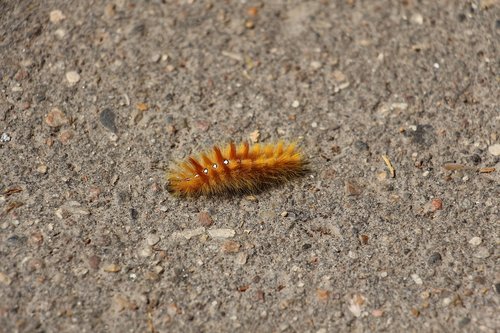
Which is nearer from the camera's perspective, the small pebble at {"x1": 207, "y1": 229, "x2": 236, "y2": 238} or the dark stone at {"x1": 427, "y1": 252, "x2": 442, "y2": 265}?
the dark stone at {"x1": 427, "y1": 252, "x2": 442, "y2": 265}

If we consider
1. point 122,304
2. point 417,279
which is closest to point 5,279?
point 122,304

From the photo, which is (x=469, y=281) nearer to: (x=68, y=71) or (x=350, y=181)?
(x=350, y=181)

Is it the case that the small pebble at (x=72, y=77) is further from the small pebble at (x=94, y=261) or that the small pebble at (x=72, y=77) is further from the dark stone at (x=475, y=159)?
the dark stone at (x=475, y=159)

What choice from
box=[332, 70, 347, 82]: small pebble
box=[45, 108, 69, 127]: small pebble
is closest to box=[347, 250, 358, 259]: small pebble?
box=[332, 70, 347, 82]: small pebble

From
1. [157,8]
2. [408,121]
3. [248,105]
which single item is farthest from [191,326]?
[157,8]

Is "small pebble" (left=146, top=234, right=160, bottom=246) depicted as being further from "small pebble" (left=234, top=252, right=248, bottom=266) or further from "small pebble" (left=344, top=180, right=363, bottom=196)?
"small pebble" (left=344, top=180, right=363, bottom=196)

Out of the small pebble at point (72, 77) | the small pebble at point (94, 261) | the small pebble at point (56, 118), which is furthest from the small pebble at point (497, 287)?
the small pebble at point (72, 77)

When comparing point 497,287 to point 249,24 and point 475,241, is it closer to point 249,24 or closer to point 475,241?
point 475,241
